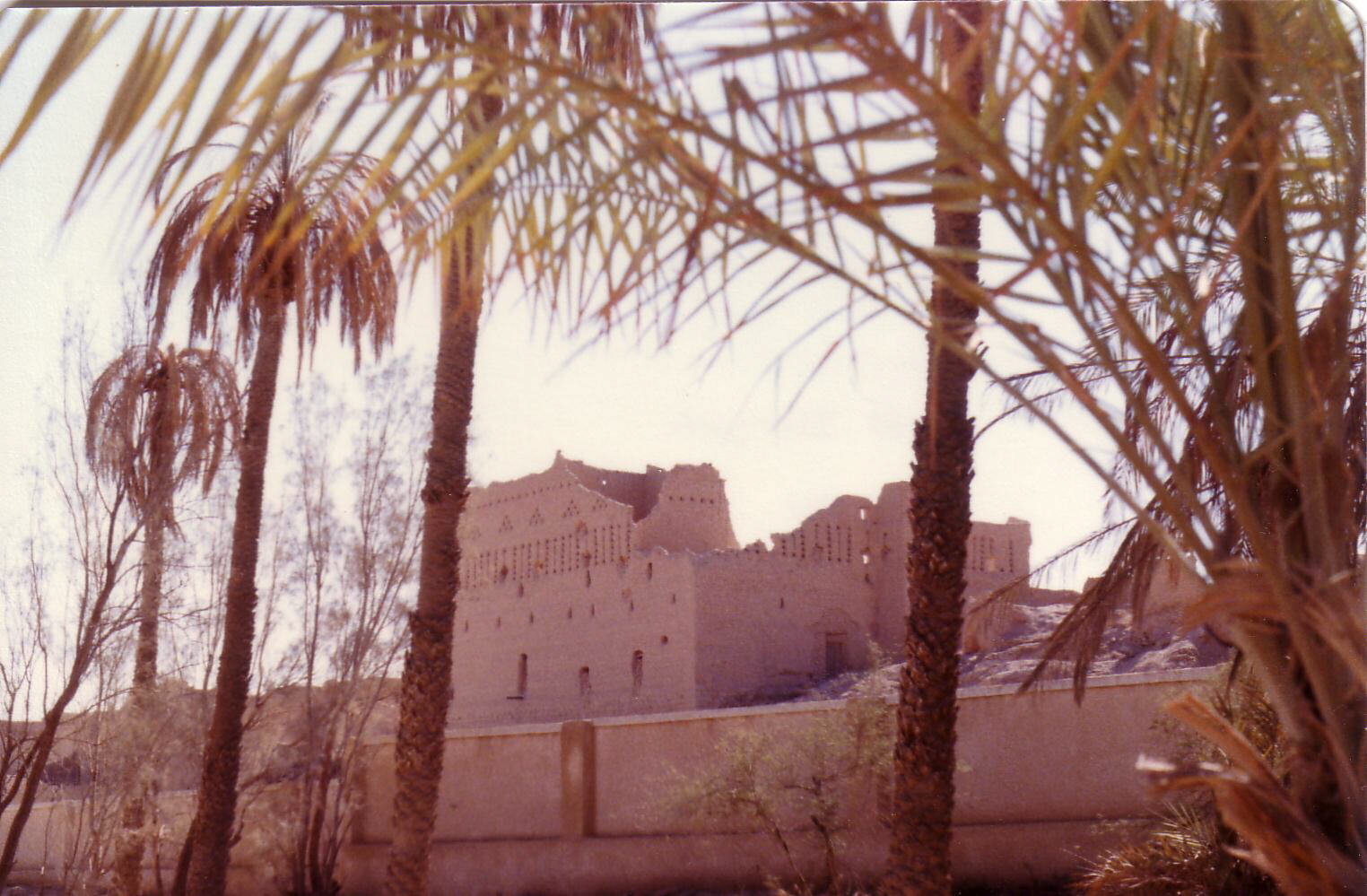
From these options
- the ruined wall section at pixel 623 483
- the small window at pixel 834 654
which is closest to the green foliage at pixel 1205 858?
the small window at pixel 834 654

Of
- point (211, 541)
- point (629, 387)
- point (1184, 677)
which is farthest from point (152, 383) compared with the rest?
point (1184, 677)

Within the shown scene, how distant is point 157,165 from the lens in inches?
76.4

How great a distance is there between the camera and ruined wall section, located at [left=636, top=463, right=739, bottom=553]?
21.9 metres

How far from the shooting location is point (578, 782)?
564 inches

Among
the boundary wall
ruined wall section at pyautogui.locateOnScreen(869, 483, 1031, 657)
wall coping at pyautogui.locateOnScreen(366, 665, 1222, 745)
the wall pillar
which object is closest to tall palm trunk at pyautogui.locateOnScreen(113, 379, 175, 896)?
the boundary wall

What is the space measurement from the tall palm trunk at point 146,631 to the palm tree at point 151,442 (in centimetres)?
1

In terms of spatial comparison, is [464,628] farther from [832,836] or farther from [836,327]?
[836,327]

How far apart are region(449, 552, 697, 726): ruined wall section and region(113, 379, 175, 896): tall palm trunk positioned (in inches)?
331

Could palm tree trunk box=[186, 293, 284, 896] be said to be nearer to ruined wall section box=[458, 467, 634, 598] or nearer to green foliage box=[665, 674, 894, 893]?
green foliage box=[665, 674, 894, 893]

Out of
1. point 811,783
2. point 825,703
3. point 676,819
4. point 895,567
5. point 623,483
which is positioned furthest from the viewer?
point 623,483

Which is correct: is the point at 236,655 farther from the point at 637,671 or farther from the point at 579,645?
the point at 579,645

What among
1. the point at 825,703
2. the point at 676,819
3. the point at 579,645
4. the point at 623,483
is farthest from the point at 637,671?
the point at 825,703

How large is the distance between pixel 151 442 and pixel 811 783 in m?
6.26

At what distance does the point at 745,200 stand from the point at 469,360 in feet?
26.2
